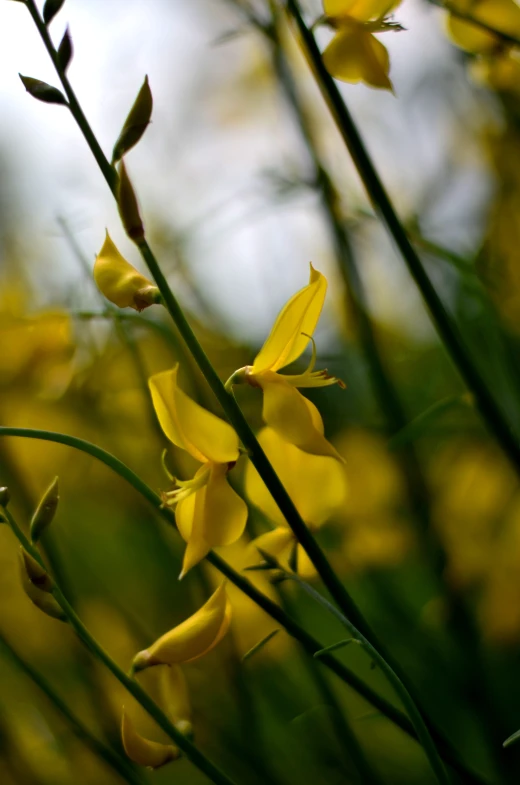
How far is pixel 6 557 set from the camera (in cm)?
90

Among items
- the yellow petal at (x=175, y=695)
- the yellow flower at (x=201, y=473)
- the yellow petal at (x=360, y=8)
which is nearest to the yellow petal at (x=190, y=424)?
the yellow flower at (x=201, y=473)

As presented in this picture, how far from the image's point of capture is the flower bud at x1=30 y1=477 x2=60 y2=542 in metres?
0.32

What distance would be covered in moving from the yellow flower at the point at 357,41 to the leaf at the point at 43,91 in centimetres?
15

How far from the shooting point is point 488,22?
1.55 feet

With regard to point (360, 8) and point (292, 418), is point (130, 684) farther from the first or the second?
point (360, 8)

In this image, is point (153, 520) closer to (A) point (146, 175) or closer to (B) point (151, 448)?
(B) point (151, 448)

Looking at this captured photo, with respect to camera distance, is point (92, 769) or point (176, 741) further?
point (92, 769)

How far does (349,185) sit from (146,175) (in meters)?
0.25

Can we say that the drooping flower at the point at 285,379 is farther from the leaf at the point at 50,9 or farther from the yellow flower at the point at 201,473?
the leaf at the point at 50,9

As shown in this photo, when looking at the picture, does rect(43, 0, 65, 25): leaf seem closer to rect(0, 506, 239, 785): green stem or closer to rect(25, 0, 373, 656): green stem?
rect(25, 0, 373, 656): green stem

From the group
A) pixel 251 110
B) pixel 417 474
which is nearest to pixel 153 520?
pixel 417 474

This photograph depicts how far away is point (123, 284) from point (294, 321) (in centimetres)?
7

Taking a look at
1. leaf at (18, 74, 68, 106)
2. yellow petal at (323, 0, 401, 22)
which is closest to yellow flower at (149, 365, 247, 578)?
leaf at (18, 74, 68, 106)

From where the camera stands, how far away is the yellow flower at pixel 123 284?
0.31 m
